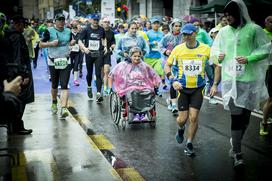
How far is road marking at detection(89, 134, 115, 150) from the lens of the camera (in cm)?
703

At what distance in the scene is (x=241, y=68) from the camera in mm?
5848

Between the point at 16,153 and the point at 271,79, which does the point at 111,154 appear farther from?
the point at 271,79

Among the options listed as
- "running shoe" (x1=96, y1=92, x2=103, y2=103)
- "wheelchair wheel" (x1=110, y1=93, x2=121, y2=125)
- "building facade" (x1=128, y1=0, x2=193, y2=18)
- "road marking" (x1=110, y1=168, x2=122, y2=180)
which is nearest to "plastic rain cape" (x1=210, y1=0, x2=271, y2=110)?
"road marking" (x1=110, y1=168, x2=122, y2=180)

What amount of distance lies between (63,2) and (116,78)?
82.6 meters

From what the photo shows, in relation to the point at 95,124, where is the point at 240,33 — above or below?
above

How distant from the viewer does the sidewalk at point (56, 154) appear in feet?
18.1

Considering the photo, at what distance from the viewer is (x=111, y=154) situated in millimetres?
6625

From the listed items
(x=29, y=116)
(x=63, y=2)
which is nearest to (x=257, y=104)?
(x=29, y=116)

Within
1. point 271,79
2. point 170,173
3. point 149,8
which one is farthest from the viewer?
point 149,8

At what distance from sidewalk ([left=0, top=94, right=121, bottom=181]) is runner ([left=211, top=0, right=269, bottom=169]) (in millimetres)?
1718

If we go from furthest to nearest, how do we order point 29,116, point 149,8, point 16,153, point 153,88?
point 149,8 → point 29,116 → point 153,88 → point 16,153

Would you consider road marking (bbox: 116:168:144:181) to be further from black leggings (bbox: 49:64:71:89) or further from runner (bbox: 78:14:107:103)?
runner (bbox: 78:14:107:103)

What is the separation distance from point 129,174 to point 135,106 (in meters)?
2.65

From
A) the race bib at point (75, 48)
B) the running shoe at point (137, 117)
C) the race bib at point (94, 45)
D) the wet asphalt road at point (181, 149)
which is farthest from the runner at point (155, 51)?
the running shoe at point (137, 117)
